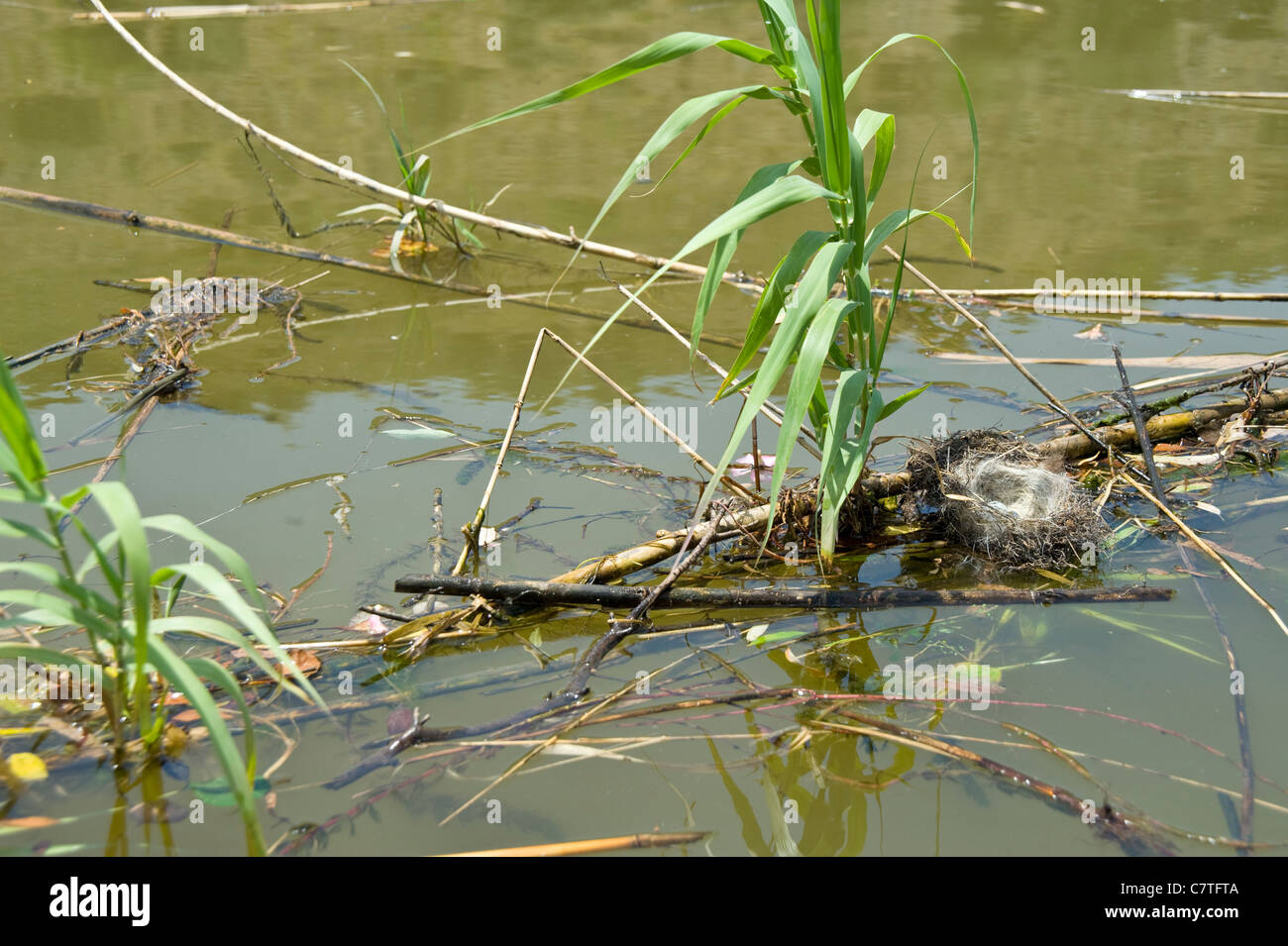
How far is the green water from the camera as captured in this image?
5.74ft

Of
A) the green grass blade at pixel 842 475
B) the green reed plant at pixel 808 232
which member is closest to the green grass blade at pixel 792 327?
the green reed plant at pixel 808 232

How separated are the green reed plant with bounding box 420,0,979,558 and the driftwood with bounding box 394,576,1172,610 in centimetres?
13

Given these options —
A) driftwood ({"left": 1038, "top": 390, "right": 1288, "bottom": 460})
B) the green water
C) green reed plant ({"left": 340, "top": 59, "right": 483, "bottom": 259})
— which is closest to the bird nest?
the green water

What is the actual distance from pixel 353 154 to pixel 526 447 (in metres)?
3.06

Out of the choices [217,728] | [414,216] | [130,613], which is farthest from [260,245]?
[217,728]

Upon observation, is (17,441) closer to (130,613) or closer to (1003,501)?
(130,613)

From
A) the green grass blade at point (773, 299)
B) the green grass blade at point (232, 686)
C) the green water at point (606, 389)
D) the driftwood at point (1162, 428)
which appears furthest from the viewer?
the driftwood at point (1162, 428)

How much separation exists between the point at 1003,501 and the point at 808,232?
2.64 ft

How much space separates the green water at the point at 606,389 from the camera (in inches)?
68.8

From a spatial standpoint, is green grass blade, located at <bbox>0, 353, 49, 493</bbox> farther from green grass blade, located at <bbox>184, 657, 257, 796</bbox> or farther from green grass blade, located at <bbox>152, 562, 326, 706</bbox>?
green grass blade, located at <bbox>184, 657, 257, 796</bbox>

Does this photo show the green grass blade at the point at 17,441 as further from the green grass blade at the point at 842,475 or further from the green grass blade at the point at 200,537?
the green grass blade at the point at 842,475

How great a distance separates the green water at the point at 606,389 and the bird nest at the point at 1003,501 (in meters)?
0.12
